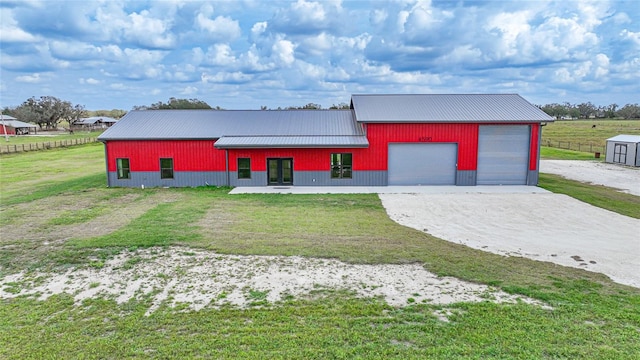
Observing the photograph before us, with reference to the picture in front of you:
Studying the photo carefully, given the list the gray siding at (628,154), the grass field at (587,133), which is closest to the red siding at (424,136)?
the gray siding at (628,154)

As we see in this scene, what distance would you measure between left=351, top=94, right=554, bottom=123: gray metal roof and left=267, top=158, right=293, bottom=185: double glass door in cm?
464

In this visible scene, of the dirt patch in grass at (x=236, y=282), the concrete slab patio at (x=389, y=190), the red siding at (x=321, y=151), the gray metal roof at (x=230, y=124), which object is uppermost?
the gray metal roof at (x=230, y=124)

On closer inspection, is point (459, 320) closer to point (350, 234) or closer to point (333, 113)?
point (350, 234)

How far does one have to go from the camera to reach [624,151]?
99.8ft

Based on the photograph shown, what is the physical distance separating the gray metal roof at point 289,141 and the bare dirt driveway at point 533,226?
3.97 metres

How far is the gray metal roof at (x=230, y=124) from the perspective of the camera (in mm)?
23094

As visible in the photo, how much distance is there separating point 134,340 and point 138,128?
19693 millimetres

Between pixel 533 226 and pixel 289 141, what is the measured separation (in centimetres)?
1263

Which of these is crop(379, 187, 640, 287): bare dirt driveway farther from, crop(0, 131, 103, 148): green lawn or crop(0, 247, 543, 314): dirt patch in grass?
crop(0, 131, 103, 148): green lawn

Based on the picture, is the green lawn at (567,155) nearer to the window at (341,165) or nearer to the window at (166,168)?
the window at (341,165)

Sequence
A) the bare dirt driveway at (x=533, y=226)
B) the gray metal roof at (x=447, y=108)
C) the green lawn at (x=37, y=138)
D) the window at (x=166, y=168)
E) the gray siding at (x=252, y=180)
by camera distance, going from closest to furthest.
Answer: the bare dirt driveway at (x=533, y=226)
the gray metal roof at (x=447, y=108)
the gray siding at (x=252, y=180)
the window at (x=166, y=168)
the green lawn at (x=37, y=138)

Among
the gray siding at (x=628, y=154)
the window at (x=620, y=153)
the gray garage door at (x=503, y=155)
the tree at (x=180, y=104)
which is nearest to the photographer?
the gray garage door at (x=503, y=155)

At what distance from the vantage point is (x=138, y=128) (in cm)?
2384

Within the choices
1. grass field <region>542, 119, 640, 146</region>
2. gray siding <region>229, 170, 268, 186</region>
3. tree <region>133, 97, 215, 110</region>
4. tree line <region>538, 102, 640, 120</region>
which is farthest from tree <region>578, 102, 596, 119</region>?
gray siding <region>229, 170, 268, 186</region>
